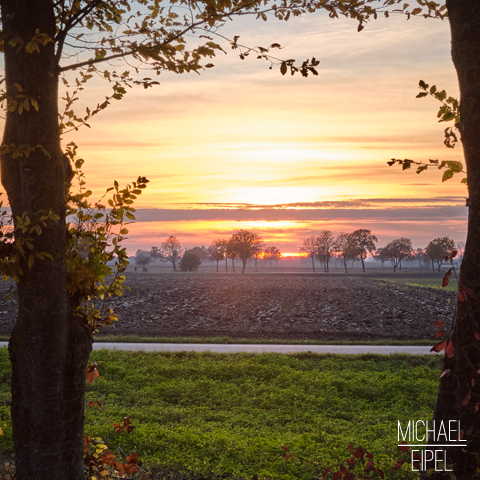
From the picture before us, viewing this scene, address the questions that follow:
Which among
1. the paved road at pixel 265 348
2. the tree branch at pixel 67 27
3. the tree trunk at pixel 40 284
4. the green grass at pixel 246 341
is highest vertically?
the tree branch at pixel 67 27

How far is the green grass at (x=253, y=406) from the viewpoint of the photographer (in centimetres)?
552

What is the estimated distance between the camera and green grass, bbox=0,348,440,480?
5.52 metres

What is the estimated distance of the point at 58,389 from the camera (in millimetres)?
3352

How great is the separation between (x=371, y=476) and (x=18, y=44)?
526 centimetres

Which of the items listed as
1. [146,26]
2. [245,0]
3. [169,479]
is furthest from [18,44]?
[169,479]

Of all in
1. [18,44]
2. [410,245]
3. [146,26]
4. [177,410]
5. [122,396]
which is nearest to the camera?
[18,44]

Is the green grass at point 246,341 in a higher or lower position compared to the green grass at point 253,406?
lower

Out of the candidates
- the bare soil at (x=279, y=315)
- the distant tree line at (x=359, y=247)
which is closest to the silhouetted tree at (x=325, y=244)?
the distant tree line at (x=359, y=247)

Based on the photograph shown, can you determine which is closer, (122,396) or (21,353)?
(21,353)

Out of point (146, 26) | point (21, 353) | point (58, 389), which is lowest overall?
point (58, 389)

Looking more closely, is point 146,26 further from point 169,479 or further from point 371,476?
point 371,476

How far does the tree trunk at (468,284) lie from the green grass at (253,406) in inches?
85.3

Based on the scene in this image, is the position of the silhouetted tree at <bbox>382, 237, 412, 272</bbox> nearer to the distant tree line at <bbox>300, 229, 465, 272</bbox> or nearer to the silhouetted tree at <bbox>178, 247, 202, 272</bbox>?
the distant tree line at <bbox>300, 229, 465, 272</bbox>

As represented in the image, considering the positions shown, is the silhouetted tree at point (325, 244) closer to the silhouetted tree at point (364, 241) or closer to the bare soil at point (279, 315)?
the silhouetted tree at point (364, 241)
